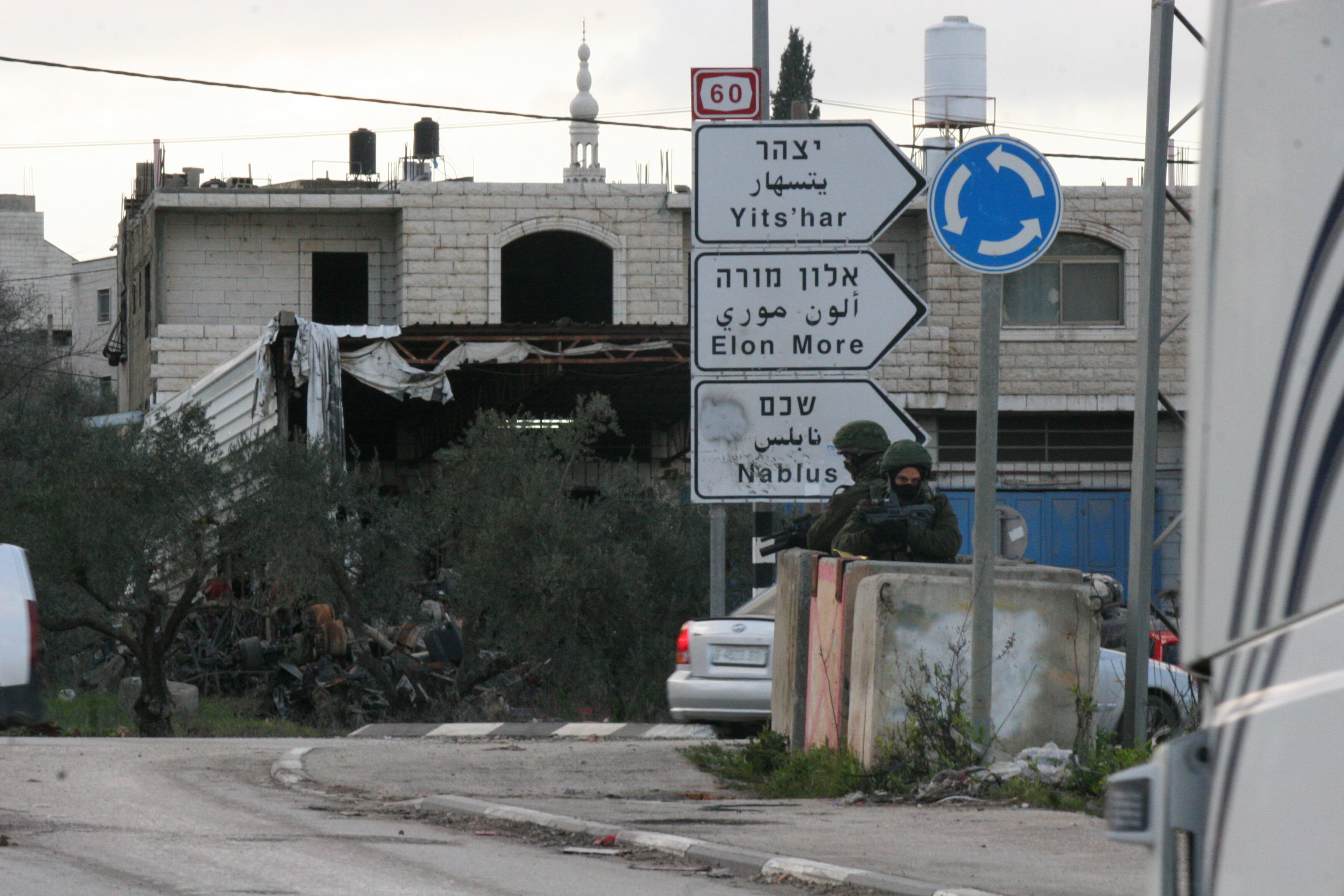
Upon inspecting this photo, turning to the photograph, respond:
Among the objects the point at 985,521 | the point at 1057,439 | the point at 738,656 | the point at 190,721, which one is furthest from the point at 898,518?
the point at 1057,439

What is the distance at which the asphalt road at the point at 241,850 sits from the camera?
19.8 feet

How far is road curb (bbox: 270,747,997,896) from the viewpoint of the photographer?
5.90 m

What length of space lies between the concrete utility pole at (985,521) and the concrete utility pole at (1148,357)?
2748mm

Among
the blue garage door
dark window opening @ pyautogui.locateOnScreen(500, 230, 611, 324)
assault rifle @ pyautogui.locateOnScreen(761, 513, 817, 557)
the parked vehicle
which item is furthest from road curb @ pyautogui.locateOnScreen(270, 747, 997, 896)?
the blue garage door

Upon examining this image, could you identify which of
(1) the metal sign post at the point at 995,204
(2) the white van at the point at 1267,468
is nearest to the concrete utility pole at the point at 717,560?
(1) the metal sign post at the point at 995,204

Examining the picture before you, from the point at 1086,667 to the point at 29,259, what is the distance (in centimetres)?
7005

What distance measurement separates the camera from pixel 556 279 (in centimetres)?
3512

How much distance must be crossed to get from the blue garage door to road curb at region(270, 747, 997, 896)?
75.8 ft

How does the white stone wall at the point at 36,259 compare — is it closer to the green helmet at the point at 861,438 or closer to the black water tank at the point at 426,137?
the black water tank at the point at 426,137

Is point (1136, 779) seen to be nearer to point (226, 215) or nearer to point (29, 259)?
point (226, 215)

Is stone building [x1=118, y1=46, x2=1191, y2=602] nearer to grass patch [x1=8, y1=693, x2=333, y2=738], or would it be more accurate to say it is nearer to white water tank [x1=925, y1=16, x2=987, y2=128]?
white water tank [x1=925, y1=16, x2=987, y2=128]

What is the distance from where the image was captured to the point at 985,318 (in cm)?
825

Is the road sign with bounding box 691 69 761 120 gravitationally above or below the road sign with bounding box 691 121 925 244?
above

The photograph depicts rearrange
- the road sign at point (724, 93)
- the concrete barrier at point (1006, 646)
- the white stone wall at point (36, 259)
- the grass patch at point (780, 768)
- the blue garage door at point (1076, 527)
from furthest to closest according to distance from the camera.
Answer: the white stone wall at point (36, 259), the blue garage door at point (1076, 527), the road sign at point (724, 93), the grass patch at point (780, 768), the concrete barrier at point (1006, 646)
